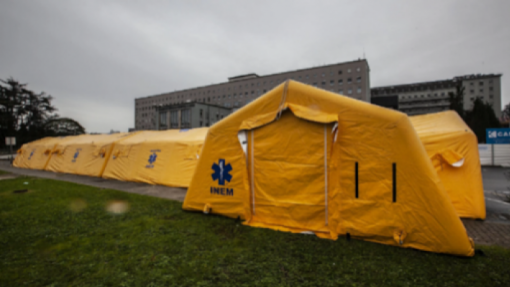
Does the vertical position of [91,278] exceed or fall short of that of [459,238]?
it falls short

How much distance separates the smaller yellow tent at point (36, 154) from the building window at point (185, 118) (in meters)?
44.5

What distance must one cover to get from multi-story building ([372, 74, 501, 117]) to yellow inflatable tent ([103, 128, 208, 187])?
74817 mm

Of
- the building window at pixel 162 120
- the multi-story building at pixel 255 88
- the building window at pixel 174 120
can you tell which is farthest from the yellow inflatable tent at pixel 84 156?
the building window at pixel 162 120

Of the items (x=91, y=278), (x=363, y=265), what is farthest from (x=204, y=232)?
(x=363, y=265)

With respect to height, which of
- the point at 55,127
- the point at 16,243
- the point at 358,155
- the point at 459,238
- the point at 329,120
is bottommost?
the point at 16,243

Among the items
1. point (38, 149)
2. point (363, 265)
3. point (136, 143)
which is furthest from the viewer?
point (38, 149)

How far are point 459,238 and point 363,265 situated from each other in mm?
1492

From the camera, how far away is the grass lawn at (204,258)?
272cm

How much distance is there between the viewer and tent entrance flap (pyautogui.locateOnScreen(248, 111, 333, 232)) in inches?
164

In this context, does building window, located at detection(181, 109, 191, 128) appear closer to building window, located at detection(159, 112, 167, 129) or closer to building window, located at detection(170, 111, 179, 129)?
building window, located at detection(170, 111, 179, 129)

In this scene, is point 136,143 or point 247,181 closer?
point 247,181

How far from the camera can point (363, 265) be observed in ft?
9.86

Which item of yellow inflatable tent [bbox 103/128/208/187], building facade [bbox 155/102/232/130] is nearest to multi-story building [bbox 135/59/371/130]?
Answer: building facade [bbox 155/102/232/130]

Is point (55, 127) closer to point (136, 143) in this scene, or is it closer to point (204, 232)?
point (136, 143)
